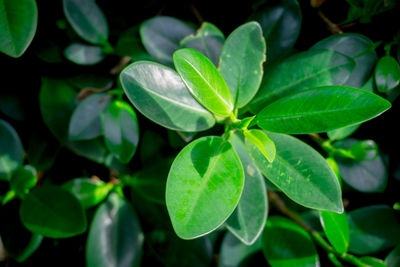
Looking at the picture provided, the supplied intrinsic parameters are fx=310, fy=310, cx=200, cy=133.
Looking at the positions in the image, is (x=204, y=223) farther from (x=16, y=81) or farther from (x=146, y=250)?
(x=16, y=81)

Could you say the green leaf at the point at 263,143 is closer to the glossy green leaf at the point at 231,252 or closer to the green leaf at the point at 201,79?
the green leaf at the point at 201,79

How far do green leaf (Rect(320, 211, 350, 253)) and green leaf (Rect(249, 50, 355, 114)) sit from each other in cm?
24

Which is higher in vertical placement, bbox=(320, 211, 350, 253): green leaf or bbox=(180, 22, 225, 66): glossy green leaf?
bbox=(180, 22, 225, 66): glossy green leaf

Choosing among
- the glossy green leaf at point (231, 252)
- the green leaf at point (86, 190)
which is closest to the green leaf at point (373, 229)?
the glossy green leaf at point (231, 252)

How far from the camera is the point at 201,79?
0.42m

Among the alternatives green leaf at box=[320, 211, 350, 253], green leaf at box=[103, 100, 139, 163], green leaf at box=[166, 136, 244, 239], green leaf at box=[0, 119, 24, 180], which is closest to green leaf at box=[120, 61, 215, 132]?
green leaf at box=[166, 136, 244, 239]

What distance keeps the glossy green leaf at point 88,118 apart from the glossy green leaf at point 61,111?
61mm

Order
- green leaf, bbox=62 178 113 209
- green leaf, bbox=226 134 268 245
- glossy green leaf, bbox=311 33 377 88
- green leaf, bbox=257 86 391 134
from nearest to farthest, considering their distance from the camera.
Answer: green leaf, bbox=257 86 391 134
green leaf, bbox=226 134 268 245
glossy green leaf, bbox=311 33 377 88
green leaf, bbox=62 178 113 209

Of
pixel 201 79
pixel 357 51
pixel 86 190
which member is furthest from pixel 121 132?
pixel 357 51

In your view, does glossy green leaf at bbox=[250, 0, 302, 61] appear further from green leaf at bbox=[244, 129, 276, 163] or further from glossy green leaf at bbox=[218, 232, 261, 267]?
glossy green leaf at bbox=[218, 232, 261, 267]

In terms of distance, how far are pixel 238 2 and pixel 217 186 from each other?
1.67 ft

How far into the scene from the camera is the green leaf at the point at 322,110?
1.29 ft

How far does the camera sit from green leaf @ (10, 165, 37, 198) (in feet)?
2.23

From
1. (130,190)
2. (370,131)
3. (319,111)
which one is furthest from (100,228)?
(370,131)
